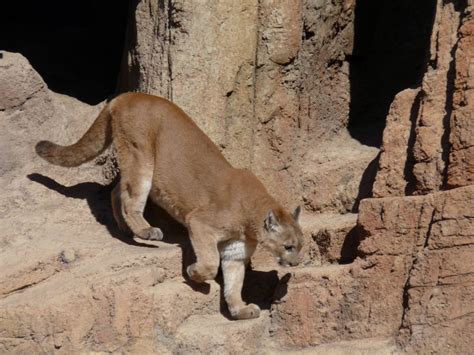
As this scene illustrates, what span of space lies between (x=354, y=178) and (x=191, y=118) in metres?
1.71

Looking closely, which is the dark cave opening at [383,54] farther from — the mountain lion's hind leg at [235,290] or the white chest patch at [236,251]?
the mountain lion's hind leg at [235,290]

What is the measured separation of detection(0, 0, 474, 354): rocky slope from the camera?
32.1ft

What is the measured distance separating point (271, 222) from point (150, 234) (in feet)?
3.89

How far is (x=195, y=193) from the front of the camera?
10.8 m

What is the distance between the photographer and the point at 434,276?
9695 millimetres

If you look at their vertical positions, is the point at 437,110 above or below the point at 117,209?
above

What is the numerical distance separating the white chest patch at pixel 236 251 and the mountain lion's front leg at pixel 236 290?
0.12 feet

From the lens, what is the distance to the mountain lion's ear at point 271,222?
10.3 m

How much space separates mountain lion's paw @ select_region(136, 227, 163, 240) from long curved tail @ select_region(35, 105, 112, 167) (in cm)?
104

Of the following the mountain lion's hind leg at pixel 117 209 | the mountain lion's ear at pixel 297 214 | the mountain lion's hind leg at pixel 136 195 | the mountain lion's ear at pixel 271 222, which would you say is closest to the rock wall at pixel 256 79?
the mountain lion's hind leg at pixel 136 195

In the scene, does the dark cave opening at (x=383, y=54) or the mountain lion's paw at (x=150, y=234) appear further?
the dark cave opening at (x=383, y=54)

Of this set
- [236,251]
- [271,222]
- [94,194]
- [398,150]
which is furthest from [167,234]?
[398,150]

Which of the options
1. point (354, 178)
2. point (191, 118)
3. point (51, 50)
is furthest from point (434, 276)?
point (51, 50)

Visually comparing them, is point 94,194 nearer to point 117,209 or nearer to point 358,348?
point 117,209
